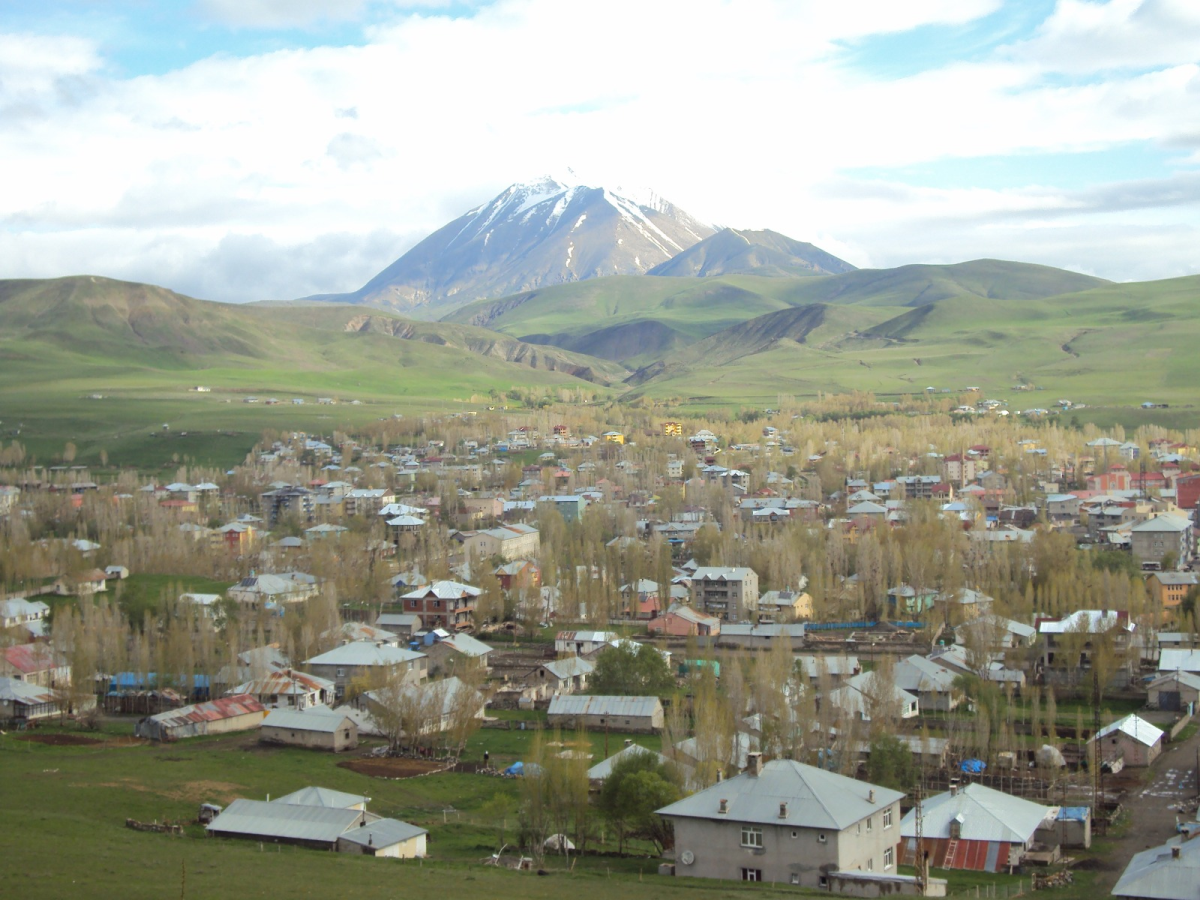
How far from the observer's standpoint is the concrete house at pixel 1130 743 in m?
29.8

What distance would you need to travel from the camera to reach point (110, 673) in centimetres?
3756

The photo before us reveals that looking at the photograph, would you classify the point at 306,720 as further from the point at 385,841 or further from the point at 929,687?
the point at 929,687

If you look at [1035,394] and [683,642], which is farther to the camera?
[1035,394]

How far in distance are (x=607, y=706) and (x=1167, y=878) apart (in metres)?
17.6

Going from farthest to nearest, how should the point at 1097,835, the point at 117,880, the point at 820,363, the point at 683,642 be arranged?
the point at 820,363 < the point at 683,642 < the point at 1097,835 < the point at 117,880

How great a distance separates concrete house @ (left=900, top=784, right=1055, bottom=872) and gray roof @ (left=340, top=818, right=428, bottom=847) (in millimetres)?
8430

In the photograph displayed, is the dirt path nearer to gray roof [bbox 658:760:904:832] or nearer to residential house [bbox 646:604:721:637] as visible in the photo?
gray roof [bbox 658:760:904:832]

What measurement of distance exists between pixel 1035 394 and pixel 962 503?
7159 cm

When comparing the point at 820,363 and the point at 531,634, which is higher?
the point at 820,363

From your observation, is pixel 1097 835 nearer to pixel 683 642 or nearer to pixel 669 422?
pixel 683 642

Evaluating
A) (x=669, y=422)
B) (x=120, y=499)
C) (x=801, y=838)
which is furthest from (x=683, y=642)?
(x=669, y=422)

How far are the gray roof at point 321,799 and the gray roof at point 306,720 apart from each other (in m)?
7.98

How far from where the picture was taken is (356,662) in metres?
38.2

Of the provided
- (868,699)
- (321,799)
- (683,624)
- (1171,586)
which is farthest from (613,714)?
(1171,586)
